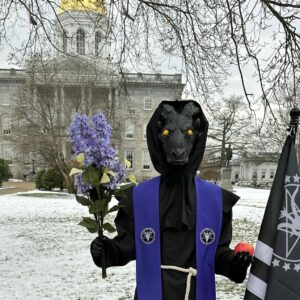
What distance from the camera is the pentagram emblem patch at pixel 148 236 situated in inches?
85.7

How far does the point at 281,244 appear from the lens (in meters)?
2.03

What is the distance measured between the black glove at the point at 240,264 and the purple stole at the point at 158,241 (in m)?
0.13

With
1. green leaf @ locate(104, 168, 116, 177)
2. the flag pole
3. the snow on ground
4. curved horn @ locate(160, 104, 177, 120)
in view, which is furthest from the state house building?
the snow on ground

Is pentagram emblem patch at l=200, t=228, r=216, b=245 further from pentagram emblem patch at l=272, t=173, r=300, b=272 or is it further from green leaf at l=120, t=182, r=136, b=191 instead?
green leaf at l=120, t=182, r=136, b=191

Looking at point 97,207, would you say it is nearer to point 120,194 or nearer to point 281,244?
point 120,194

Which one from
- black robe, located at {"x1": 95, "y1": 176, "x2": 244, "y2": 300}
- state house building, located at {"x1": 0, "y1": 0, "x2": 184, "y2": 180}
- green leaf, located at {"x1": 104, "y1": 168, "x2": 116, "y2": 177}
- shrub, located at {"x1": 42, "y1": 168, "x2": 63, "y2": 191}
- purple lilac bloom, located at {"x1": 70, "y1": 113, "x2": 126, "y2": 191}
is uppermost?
state house building, located at {"x1": 0, "y1": 0, "x2": 184, "y2": 180}

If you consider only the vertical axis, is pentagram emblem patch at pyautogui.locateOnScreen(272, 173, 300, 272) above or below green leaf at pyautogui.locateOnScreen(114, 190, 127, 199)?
below

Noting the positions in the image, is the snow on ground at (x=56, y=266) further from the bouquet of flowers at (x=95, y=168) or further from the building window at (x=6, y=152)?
the building window at (x=6, y=152)

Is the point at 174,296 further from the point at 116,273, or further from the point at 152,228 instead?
the point at 116,273

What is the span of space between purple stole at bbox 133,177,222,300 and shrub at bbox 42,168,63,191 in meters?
20.1

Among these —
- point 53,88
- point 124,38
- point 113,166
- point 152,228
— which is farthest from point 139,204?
point 53,88

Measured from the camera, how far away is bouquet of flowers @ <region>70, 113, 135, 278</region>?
2.02 m

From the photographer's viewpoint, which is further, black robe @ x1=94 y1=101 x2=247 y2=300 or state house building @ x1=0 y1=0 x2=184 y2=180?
state house building @ x1=0 y1=0 x2=184 y2=180

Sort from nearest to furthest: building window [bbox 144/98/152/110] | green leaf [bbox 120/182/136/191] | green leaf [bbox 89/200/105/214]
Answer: green leaf [bbox 89/200/105/214] < green leaf [bbox 120/182/136/191] < building window [bbox 144/98/152/110]
